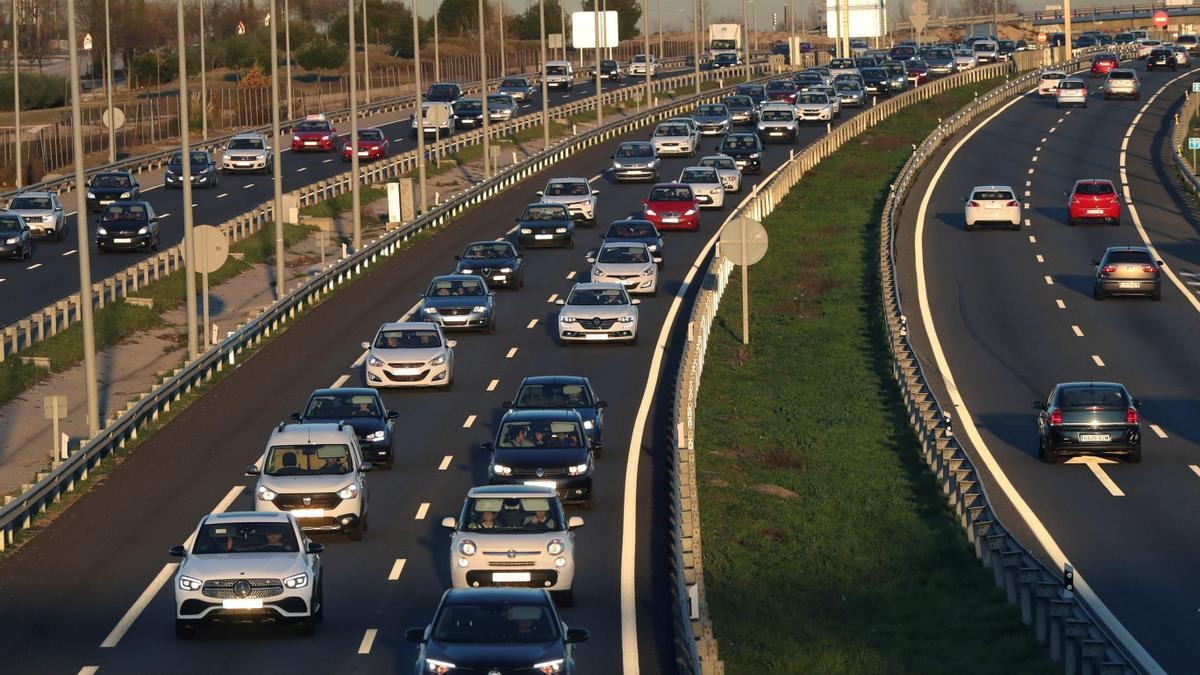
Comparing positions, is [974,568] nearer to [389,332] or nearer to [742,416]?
[742,416]

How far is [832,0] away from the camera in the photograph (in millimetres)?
169625

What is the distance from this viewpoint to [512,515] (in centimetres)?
2738

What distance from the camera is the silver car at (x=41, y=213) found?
2712 inches

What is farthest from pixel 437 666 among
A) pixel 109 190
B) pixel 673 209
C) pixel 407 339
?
pixel 109 190

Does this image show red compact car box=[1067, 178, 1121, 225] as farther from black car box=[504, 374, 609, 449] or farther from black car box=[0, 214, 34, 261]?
black car box=[504, 374, 609, 449]

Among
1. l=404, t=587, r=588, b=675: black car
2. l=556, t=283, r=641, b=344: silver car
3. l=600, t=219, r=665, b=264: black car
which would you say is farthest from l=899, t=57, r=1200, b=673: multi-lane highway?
l=404, t=587, r=588, b=675: black car

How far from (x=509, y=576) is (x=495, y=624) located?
5.41 metres

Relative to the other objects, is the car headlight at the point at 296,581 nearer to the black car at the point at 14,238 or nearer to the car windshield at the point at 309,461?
the car windshield at the point at 309,461

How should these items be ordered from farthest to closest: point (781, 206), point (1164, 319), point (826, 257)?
point (781, 206), point (826, 257), point (1164, 319)

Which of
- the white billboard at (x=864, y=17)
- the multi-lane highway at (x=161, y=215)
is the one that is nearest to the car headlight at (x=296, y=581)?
the multi-lane highway at (x=161, y=215)

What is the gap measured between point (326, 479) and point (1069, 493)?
13445 millimetres

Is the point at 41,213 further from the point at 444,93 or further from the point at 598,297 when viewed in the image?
the point at 444,93

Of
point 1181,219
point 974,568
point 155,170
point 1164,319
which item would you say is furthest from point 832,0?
point 974,568

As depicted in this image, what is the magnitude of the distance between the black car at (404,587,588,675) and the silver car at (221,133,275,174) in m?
69.8
